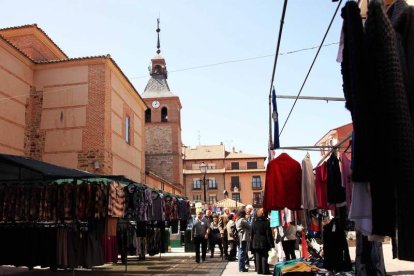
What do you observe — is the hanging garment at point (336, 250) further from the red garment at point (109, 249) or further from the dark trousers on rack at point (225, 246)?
the dark trousers on rack at point (225, 246)

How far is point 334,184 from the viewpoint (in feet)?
19.8

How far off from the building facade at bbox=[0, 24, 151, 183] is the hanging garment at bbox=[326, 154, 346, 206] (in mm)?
15789

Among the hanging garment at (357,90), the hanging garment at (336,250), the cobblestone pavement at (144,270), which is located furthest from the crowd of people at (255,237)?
the hanging garment at (357,90)

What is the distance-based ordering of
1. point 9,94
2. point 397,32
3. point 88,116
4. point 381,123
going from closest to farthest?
point 381,123
point 397,32
point 9,94
point 88,116

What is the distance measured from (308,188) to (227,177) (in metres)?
72.2

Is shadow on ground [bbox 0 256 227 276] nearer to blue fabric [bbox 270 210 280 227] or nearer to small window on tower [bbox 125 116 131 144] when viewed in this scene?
blue fabric [bbox 270 210 280 227]

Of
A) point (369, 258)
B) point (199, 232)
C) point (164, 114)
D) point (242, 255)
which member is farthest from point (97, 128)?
point (164, 114)

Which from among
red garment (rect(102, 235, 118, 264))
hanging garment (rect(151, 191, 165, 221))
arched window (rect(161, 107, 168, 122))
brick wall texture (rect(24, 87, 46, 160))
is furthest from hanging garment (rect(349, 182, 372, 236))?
arched window (rect(161, 107, 168, 122))

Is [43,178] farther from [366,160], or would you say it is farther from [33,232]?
[366,160]

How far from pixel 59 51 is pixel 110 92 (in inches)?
241

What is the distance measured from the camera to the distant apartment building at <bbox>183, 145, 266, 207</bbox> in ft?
253

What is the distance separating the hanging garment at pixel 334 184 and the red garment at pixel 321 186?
299 mm

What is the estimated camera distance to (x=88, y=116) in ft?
68.0

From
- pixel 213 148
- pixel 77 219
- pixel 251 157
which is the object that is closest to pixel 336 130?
pixel 251 157
